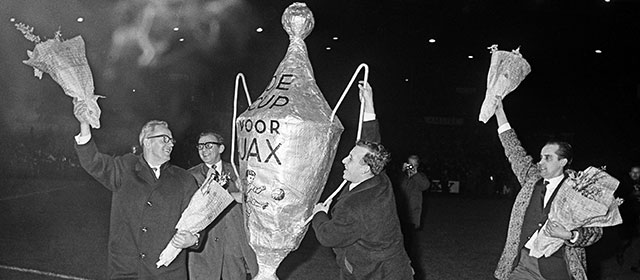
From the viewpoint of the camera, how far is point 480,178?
2372 cm

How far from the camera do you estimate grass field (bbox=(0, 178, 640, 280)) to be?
29.3 ft

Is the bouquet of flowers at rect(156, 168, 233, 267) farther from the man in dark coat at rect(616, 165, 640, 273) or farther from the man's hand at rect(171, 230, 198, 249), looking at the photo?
the man in dark coat at rect(616, 165, 640, 273)

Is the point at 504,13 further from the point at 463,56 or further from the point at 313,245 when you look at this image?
the point at 313,245

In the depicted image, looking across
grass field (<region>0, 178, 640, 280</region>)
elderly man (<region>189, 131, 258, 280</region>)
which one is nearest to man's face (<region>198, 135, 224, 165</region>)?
elderly man (<region>189, 131, 258, 280</region>)

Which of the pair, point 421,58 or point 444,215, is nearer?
point 444,215

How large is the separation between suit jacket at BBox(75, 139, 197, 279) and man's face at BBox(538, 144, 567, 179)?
2485 millimetres

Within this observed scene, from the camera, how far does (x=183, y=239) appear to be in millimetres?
4285

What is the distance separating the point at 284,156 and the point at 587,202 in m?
1.81

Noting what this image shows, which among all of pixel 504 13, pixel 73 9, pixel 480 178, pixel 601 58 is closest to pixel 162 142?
pixel 73 9

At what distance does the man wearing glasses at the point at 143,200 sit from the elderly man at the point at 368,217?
101 centimetres

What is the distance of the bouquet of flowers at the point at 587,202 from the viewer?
4.20 meters

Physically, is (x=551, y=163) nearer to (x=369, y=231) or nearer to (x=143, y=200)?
(x=369, y=231)

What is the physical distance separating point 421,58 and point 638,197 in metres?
15.3

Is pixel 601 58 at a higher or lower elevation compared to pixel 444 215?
higher
